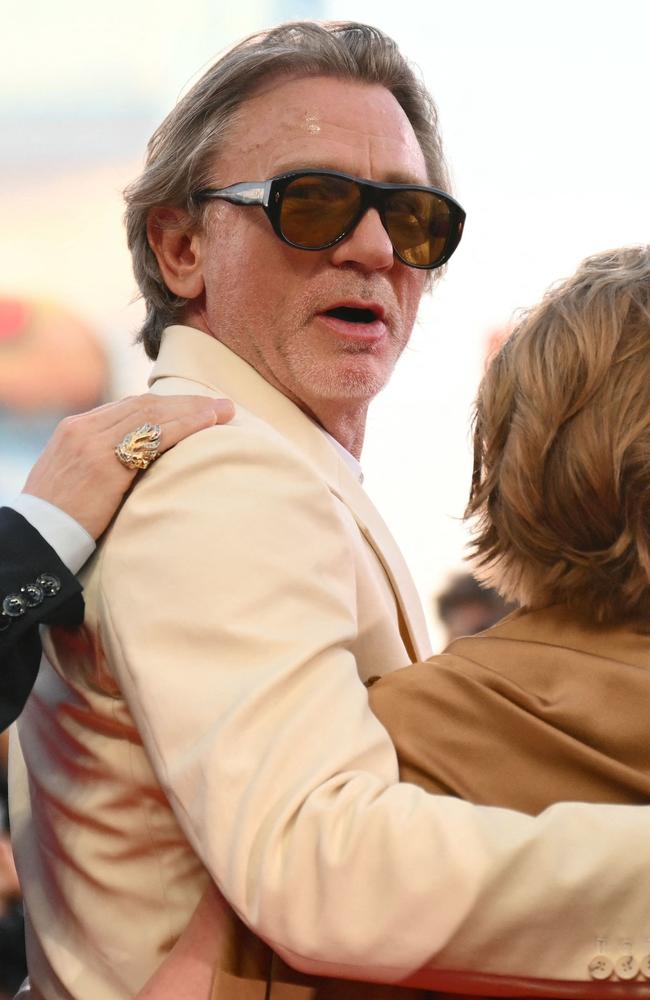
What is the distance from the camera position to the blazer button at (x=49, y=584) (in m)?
1.73

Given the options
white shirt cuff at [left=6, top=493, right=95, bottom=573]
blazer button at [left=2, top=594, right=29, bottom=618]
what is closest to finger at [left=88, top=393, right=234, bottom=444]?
white shirt cuff at [left=6, top=493, right=95, bottom=573]

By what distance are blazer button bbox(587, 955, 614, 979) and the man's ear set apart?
130cm

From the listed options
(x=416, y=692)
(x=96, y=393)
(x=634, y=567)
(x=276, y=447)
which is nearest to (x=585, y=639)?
(x=634, y=567)

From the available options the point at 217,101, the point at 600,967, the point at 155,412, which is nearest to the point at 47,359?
the point at 217,101

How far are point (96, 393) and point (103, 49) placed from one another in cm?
110

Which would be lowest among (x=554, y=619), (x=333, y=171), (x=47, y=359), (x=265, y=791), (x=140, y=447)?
(x=47, y=359)

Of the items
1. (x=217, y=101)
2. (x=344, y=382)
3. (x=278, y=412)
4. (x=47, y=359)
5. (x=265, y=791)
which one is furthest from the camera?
(x=47, y=359)

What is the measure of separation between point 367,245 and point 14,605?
773 millimetres

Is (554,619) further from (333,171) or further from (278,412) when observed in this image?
(333,171)

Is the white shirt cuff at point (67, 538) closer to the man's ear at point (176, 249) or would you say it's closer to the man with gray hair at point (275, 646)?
the man with gray hair at point (275, 646)

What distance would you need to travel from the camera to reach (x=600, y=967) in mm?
1405

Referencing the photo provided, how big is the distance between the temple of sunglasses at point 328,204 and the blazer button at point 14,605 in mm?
691

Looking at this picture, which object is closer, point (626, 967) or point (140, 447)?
point (626, 967)

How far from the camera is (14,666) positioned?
5.94 ft
